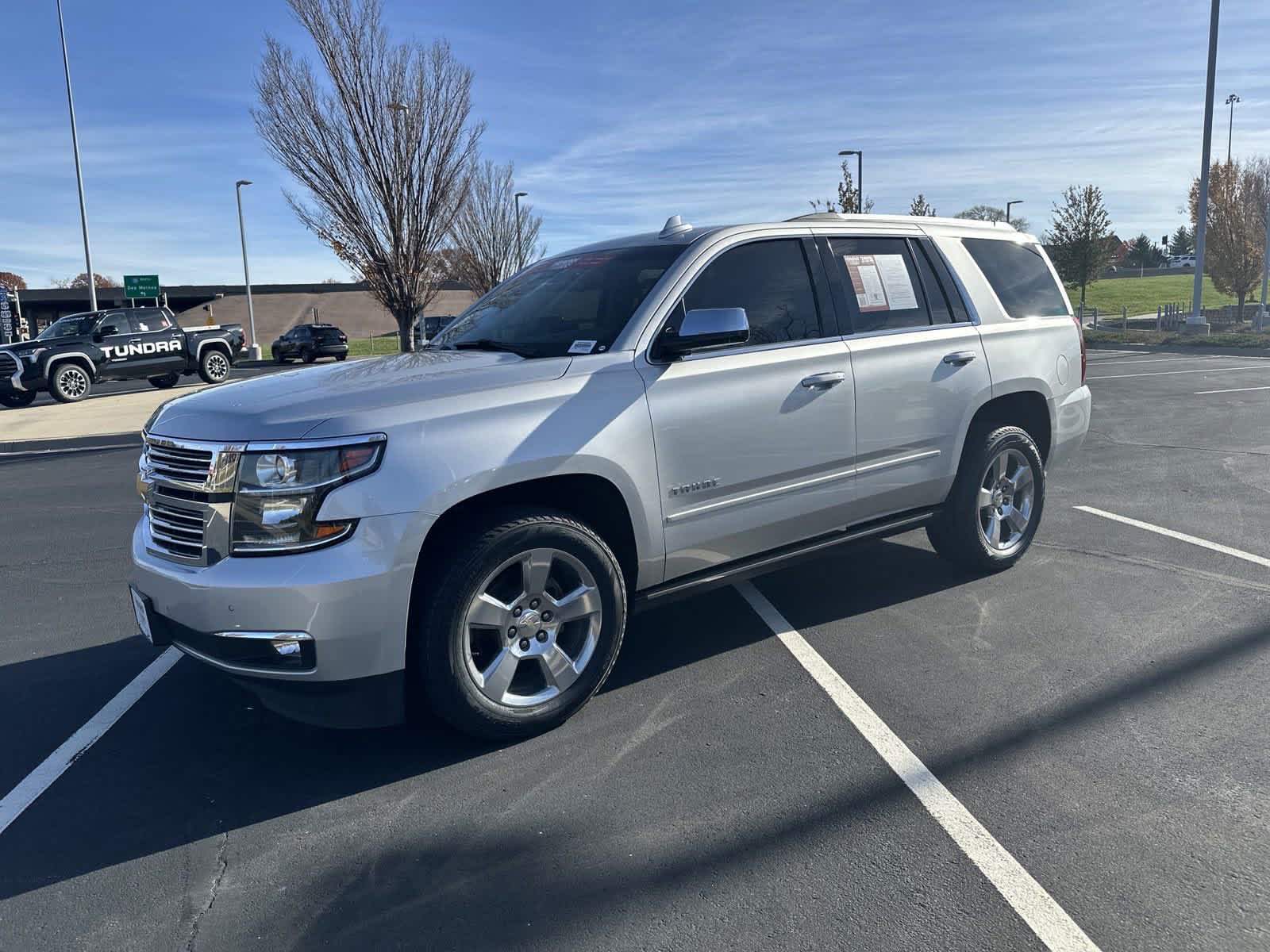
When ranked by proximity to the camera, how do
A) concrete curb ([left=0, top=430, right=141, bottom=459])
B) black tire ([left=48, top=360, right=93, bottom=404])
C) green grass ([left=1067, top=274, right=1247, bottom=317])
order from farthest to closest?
green grass ([left=1067, top=274, right=1247, bottom=317]) < black tire ([left=48, top=360, right=93, bottom=404]) < concrete curb ([left=0, top=430, right=141, bottom=459])

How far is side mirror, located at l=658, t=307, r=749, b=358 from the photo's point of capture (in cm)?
374

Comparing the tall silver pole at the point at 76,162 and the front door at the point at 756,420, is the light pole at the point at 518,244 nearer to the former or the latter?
the tall silver pole at the point at 76,162

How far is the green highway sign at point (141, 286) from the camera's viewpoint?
130 ft

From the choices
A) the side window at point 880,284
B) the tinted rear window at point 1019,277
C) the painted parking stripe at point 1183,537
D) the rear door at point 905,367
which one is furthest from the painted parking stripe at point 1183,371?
the side window at point 880,284

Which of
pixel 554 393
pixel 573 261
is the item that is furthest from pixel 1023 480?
pixel 554 393

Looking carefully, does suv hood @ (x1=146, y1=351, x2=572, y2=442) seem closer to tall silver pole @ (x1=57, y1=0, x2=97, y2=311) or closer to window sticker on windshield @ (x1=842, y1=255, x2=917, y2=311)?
window sticker on windshield @ (x1=842, y1=255, x2=917, y2=311)

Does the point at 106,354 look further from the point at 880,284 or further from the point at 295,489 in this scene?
the point at 295,489

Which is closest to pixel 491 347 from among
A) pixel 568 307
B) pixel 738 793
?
pixel 568 307

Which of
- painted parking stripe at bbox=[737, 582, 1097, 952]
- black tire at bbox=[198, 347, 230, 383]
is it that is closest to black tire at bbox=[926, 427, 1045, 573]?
painted parking stripe at bbox=[737, 582, 1097, 952]

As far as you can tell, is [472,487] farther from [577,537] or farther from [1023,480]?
[1023,480]

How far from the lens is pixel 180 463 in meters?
3.43

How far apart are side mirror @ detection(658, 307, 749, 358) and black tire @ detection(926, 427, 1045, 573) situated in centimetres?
196

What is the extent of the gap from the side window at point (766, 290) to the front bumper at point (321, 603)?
167cm

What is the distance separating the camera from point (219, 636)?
3.17 meters
